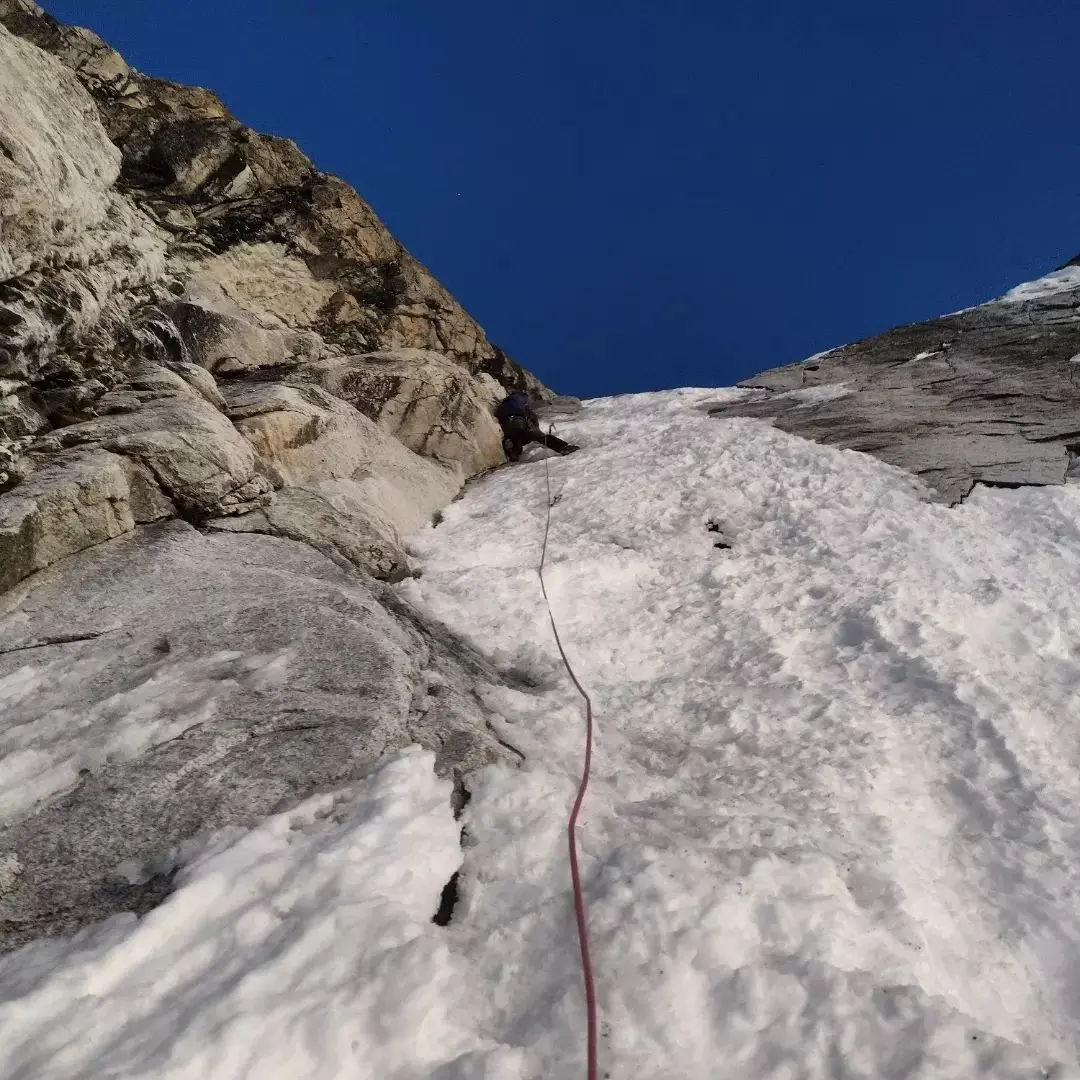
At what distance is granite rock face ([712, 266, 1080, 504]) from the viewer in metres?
11.8

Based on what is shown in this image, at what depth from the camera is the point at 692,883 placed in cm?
423

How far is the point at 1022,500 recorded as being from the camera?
1017cm

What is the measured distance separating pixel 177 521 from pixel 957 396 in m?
15.5

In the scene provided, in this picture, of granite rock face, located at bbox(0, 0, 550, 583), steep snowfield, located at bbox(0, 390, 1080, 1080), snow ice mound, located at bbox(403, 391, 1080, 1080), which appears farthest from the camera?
granite rock face, located at bbox(0, 0, 550, 583)

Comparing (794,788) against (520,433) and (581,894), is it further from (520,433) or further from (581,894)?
(520,433)

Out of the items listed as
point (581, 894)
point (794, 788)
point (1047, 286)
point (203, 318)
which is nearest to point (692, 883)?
point (581, 894)

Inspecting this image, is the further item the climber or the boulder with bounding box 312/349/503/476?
the climber

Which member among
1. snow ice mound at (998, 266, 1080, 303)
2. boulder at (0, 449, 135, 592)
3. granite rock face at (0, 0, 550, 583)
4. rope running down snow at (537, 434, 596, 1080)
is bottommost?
rope running down snow at (537, 434, 596, 1080)

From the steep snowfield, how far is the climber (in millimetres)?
8053

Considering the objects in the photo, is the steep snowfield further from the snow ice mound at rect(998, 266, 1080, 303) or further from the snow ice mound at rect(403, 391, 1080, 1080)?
the snow ice mound at rect(998, 266, 1080, 303)

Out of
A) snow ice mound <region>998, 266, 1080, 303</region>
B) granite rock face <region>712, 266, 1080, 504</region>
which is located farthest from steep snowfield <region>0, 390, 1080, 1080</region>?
snow ice mound <region>998, 266, 1080, 303</region>

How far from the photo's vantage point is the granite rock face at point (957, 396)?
1178 cm

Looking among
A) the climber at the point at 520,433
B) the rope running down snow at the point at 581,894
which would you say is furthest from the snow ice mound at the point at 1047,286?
the rope running down snow at the point at 581,894

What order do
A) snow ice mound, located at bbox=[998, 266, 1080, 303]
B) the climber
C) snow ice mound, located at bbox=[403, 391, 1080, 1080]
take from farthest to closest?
snow ice mound, located at bbox=[998, 266, 1080, 303]
the climber
snow ice mound, located at bbox=[403, 391, 1080, 1080]
